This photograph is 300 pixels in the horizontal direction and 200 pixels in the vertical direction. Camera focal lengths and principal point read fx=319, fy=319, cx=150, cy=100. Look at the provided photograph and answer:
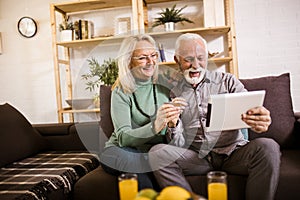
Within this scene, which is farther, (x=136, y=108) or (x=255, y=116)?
(x=136, y=108)

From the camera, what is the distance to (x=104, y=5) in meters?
2.95

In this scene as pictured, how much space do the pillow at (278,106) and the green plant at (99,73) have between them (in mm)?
1083

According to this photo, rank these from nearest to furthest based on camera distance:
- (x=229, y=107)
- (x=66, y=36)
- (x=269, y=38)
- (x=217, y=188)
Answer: (x=217, y=188), (x=229, y=107), (x=269, y=38), (x=66, y=36)

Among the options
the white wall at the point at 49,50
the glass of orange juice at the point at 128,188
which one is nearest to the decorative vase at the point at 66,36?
the white wall at the point at 49,50

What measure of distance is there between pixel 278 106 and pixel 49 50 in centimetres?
229

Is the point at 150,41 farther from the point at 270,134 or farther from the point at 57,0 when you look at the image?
the point at 57,0

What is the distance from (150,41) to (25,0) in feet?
7.18

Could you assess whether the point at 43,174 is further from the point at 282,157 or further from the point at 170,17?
the point at 170,17

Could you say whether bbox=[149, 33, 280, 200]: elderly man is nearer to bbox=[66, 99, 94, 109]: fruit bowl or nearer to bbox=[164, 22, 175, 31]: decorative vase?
bbox=[164, 22, 175, 31]: decorative vase

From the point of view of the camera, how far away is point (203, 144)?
5.17ft

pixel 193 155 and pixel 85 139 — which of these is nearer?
pixel 193 155

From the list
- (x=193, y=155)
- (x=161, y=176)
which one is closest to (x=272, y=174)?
(x=193, y=155)

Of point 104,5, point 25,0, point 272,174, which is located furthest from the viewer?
point 25,0

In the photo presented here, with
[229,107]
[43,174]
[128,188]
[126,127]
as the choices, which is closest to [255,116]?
[229,107]
